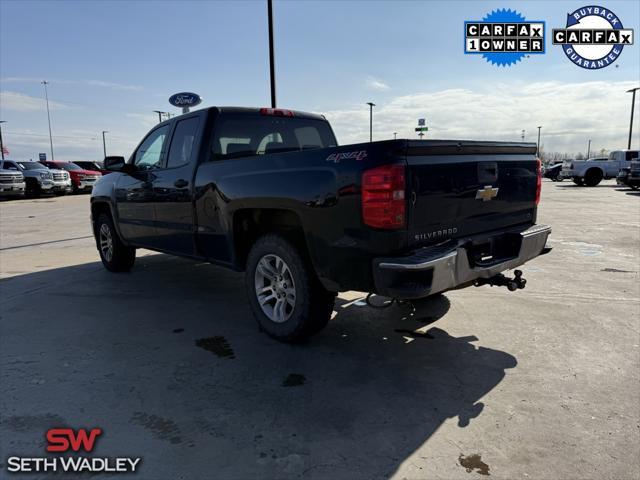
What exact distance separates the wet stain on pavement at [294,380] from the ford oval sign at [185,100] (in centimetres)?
1059

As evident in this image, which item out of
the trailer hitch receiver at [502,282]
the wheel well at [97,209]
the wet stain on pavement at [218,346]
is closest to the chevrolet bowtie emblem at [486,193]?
the trailer hitch receiver at [502,282]

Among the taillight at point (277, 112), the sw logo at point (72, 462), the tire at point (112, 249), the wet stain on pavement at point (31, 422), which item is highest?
the taillight at point (277, 112)

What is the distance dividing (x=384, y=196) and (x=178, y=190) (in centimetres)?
262

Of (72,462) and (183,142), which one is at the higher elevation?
(183,142)

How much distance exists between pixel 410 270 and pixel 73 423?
214cm

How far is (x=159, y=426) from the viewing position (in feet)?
8.40

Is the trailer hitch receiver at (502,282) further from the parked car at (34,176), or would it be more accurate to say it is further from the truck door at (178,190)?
the parked car at (34,176)

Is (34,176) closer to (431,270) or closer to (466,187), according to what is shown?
(466,187)

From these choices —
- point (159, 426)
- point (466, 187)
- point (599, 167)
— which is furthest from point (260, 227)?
point (599, 167)

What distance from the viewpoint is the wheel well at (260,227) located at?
359cm

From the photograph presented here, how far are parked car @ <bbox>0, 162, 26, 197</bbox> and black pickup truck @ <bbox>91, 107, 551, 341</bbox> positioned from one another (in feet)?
62.9

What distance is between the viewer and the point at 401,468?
86.8 inches

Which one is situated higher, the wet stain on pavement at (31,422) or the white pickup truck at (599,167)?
the white pickup truck at (599,167)

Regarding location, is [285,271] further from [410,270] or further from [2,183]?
[2,183]
